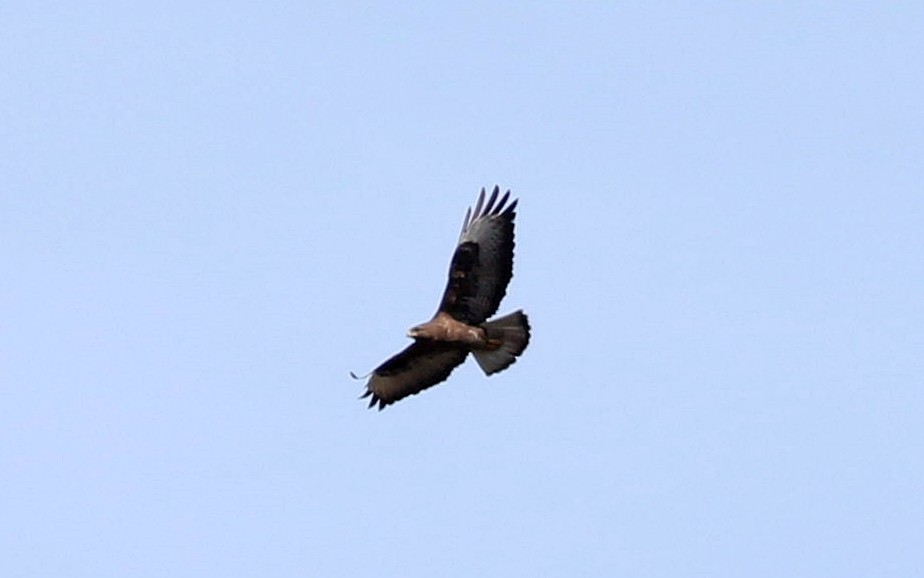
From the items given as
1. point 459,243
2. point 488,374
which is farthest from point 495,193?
point 488,374

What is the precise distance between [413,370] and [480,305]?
1.31 m

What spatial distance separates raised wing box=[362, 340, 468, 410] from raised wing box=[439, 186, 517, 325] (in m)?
0.49

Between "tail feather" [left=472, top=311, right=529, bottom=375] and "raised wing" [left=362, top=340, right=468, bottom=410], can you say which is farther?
"raised wing" [left=362, top=340, right=468, bottom=410]

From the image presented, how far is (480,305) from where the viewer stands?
21609 mm

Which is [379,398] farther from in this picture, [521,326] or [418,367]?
[521,326]

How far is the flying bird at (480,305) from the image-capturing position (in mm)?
21469

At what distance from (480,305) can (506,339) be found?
52 centimetres

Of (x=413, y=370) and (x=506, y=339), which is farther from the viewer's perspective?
(x=413, y=370)

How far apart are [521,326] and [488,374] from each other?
2.25 feet

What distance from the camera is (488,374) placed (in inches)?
848

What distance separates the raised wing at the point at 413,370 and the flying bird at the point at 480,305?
17 millimetres

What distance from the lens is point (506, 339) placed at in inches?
845

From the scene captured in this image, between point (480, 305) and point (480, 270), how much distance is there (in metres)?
0.41

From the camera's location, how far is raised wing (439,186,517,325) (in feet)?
70.8
